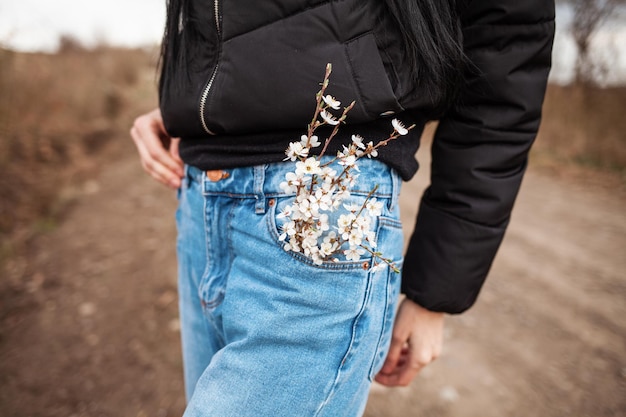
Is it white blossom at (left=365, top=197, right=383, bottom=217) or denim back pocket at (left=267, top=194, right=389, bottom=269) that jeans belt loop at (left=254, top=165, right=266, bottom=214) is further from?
white blossom at (left=365, top=197, right=383, bottom=217)

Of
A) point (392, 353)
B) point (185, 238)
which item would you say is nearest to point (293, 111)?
point (185, 238)

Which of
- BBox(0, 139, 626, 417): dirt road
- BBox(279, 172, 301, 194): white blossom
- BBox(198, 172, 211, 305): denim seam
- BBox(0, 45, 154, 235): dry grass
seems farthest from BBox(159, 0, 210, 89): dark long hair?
BBox(0, 45, 154, 235): dry grass

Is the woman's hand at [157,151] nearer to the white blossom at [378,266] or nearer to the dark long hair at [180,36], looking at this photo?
the dark long hair at [180,36]

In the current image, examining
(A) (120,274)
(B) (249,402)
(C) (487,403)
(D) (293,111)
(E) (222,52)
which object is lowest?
(C) (487,403)

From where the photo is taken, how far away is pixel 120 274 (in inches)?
148

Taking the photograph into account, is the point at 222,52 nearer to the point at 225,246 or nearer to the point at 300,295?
the point at 225,246

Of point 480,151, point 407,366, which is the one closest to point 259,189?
point 480,151

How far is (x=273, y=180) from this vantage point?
958 mm

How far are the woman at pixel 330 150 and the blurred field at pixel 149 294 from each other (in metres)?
1.93

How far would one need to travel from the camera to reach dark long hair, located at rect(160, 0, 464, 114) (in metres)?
0.91

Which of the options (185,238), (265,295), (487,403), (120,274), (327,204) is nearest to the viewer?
(327,204)

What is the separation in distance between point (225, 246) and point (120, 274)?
3166 mm

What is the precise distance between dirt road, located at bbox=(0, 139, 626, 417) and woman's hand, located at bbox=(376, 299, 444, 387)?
63.3 inches

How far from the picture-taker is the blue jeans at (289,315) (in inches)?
35.6
